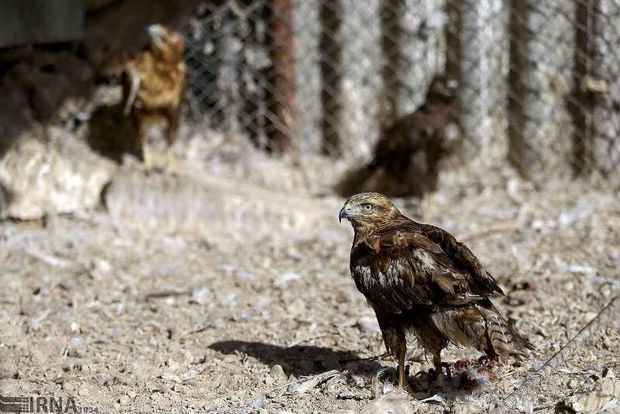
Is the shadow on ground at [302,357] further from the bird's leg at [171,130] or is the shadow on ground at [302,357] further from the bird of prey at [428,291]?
the bird's leg at [171,130]

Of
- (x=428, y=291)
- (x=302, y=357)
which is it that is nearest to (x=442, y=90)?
(x=302, y=357)

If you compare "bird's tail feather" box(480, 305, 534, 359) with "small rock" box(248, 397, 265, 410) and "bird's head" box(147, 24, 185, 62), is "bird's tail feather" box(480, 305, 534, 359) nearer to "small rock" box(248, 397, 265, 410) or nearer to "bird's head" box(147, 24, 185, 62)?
"small rock" box(248, 397, 265, 410)

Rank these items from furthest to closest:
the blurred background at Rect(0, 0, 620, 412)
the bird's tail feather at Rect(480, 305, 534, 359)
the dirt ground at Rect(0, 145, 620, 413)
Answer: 1. the blurred background at Rect(0, 0, 620, 412)
2. the dirt ground at Rect(0, 145, 620, 413)
3. the bird's tail feather at Rect(480, 305, 534, 359)

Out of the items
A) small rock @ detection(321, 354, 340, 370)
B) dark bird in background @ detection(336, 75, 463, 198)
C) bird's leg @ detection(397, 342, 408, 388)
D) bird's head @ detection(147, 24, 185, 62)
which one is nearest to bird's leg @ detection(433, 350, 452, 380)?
bird's leg @ detection(397, 342, 408, 388)

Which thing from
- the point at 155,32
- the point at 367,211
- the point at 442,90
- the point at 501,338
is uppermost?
the point at 155,32

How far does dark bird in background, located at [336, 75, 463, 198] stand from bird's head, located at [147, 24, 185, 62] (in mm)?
1668

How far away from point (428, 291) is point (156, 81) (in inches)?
154

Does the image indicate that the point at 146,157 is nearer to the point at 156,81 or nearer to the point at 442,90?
the point at 156,81

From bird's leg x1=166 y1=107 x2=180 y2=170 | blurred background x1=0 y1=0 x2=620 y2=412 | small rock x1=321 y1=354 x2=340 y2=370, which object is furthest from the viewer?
bird's leg x1=166 y1=107 x2=180 y2=170

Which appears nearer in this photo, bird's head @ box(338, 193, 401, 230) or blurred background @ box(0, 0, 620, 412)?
bird's head @ box(338, 193, 401, 230)

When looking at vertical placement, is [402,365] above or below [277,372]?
above

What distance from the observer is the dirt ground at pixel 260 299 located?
163 inches

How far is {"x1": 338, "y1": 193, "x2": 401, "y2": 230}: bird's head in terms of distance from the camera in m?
4.23

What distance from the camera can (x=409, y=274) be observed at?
389cm
